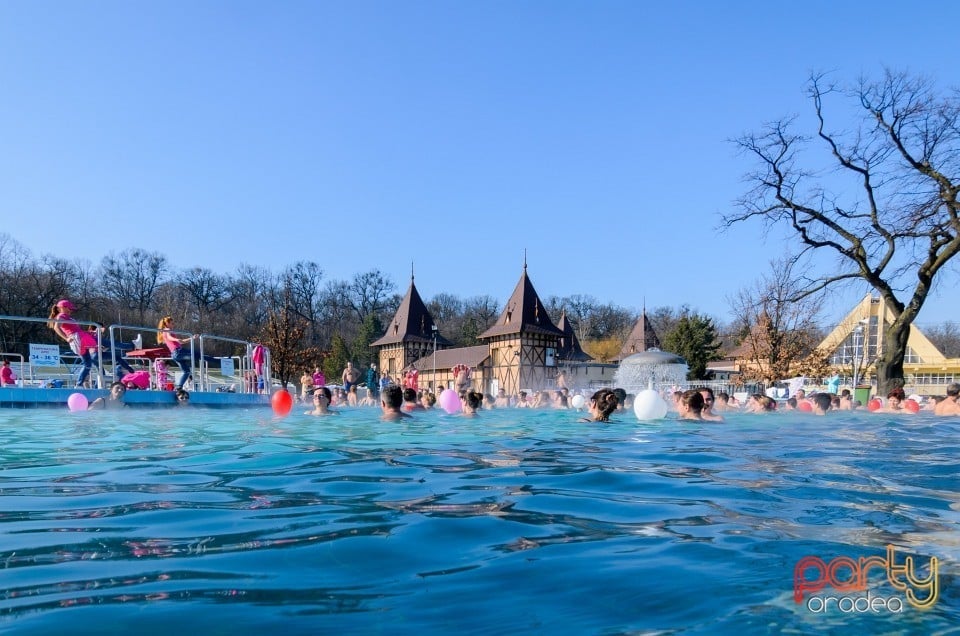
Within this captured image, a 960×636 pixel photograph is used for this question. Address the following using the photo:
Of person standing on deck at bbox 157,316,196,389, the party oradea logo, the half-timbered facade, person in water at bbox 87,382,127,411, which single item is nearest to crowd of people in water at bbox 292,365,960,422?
person standing on deck at bbox 157,316,196,389

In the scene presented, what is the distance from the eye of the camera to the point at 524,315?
47.9m

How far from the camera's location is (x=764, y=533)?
3.10 m

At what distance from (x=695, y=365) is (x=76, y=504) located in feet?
165

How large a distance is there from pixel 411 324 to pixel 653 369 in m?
26.2

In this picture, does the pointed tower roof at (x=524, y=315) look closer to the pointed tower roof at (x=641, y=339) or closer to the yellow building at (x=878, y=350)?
the pointed tower roof at (x=641, y=339)

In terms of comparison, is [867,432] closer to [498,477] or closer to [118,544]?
[498,477]

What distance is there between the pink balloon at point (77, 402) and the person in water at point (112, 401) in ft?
0.36

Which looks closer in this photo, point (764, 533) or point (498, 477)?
point (764, 533)

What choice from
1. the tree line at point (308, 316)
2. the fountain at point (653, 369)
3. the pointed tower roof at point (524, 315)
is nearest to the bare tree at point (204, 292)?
the tree line at point (308, 316)

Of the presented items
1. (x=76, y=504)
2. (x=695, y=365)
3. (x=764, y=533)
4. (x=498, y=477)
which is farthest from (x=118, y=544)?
(x=695, y=365)

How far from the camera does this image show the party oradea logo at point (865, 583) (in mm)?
2186

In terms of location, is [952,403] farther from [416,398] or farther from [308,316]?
[308,316]

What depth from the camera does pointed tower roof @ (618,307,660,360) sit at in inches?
2223

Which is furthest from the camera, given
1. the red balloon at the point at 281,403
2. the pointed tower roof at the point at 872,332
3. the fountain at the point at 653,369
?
the pointed tower roof at the point at 872,332
